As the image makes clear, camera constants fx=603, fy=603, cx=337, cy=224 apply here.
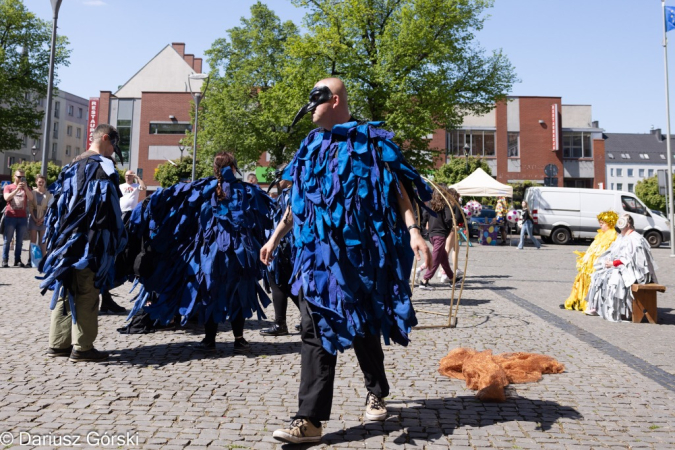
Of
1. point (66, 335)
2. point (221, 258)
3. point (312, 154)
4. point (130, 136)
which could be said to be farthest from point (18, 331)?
point (130, 136)

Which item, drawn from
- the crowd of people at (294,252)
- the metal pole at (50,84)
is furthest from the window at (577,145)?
the crowd of people at (294,252)

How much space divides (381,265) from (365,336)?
Answer: 1.40 ft

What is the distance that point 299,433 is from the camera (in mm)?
3033

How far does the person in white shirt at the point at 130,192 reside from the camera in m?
8.38

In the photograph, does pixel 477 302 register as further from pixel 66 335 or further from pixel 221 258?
pixel 66 335

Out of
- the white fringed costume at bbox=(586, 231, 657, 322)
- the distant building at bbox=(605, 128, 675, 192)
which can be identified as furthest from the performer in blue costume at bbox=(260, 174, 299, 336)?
the distant building at bbox=(605, 128, 675, 192)

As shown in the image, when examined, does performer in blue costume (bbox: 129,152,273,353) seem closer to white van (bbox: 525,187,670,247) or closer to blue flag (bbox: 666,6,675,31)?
blue flag (bbox: 666,6,675,31)

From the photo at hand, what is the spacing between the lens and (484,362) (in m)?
4.43

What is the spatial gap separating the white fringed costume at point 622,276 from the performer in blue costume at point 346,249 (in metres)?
5.26

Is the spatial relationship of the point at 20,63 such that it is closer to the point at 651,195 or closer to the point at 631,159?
the point at 651,195

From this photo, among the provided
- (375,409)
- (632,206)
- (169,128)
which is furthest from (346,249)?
(169,128)

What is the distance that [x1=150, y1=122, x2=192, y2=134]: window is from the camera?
5238cm

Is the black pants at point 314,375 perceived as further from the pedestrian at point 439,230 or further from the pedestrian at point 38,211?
the pedestrian at point 38,211

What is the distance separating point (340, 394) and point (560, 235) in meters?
23.2
